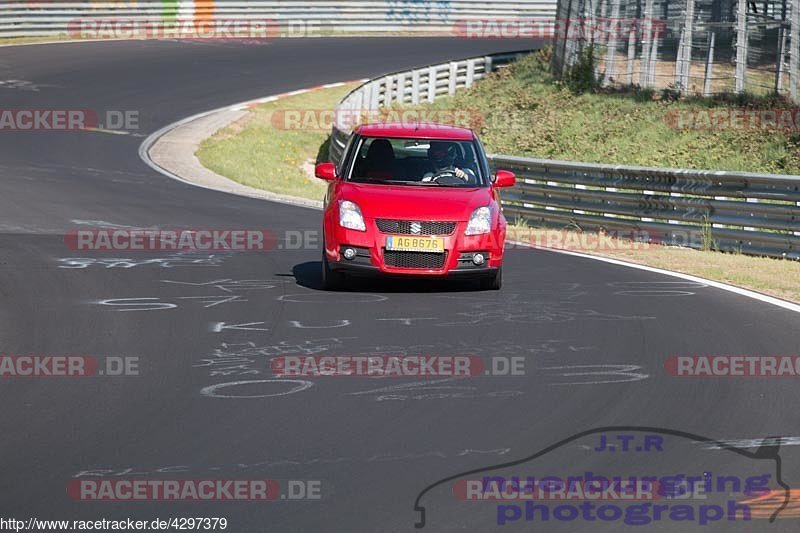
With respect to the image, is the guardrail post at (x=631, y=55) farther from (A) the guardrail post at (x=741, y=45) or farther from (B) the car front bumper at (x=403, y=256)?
(B) the car front bumper at (x=403, y=256)

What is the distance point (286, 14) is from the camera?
48.8 m

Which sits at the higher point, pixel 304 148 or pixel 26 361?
pixel 26 361

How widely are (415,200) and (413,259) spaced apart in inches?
24.9

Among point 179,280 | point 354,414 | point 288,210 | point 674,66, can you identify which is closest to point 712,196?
point 288,210

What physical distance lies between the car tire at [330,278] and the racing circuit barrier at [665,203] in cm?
626

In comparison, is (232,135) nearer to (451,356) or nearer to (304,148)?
(304,148)

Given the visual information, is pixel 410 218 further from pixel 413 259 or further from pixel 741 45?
pixel 741 45

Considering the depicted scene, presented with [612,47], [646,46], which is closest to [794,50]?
[646,46]

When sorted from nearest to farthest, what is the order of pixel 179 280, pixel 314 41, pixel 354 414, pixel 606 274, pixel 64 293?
A: pixel 354 414 < pixel 64 293 < pixel 179 280 < pixel 606 274 < pixel 314 41

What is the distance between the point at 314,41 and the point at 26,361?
40.0 m

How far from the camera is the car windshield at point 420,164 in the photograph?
1314 cm

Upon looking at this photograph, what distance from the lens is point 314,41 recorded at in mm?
47750
